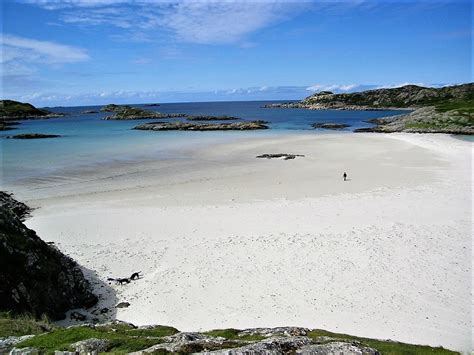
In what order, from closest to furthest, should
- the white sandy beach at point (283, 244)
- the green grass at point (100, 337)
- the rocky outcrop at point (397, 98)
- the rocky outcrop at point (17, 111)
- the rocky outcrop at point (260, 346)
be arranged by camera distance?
the rocky outcrop at point (260, 346) → the green grass at point (100, 337) → the white sandy beach at point (283, 244) → the rocky outcrop at point (17, 111) → the rocky outcrop at point (397, 98)

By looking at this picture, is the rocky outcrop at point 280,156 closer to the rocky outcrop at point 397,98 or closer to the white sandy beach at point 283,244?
the white sandy beach at point 283,244

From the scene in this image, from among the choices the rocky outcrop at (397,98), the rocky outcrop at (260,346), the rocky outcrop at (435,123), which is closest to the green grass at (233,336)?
the rocky outcrop at (260,346)

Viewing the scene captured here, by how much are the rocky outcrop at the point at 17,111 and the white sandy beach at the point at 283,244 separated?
127117mm

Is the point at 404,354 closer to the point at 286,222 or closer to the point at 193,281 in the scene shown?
the point at 193,281

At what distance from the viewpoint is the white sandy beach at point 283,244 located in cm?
1209

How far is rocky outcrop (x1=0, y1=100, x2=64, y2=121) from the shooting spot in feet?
461

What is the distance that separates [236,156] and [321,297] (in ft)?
114

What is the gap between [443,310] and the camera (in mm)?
11836

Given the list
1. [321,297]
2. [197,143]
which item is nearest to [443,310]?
[321,297]

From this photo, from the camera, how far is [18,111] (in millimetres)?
146250

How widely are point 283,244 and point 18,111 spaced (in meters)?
159

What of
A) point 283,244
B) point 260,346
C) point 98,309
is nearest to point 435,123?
point 283,244

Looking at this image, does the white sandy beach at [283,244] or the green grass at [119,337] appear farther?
the white sandy beach at [283,244]

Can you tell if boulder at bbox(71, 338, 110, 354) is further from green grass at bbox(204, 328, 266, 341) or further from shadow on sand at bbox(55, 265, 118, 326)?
shadow on sand at bbox(55, 265, 118, 326)
